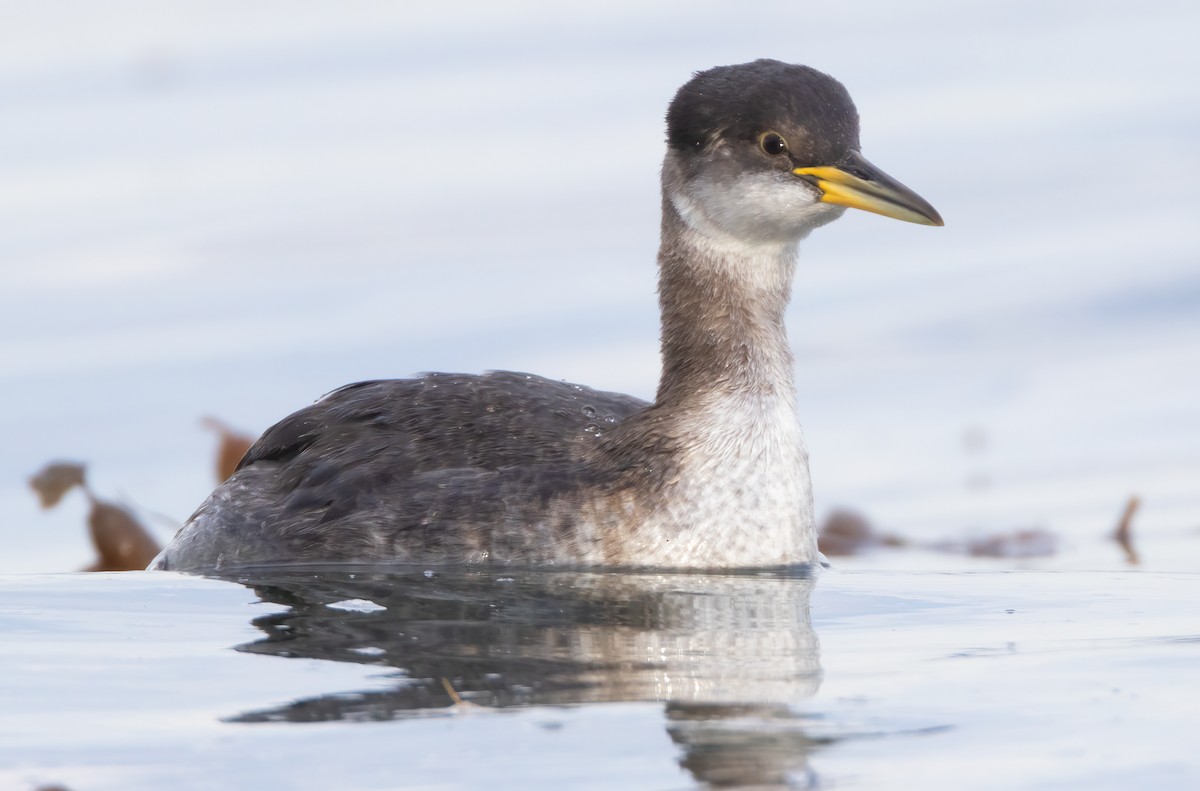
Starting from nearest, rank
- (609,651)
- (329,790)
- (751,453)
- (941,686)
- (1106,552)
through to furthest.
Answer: (329,790), (941,686), (609,651), (751,453), (1106,552)

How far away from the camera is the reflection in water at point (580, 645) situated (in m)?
5.88

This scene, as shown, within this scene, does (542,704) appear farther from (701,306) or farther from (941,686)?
(701,306)

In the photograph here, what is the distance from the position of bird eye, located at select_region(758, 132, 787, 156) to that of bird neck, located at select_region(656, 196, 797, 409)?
0.49 meters

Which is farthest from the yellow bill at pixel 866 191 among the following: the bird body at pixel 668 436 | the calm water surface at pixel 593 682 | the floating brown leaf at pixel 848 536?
the floating brown leaf at pixel 848 536

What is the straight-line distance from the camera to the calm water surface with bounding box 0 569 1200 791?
215 inches

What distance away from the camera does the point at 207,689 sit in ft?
21.0

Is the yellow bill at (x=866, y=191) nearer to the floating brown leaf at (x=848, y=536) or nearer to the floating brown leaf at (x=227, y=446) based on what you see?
the floating brown leaf at (x=848, y=536)

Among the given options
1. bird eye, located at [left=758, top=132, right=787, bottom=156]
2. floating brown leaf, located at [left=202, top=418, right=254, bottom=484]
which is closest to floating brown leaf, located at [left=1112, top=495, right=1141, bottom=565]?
bird eye, located at [left=758, top=132, right=787, bottom=156]

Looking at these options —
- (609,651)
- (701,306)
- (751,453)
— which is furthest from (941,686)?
(701,306)

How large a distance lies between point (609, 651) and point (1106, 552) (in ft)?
15.3

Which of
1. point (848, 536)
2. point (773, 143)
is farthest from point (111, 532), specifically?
point (773, 143)

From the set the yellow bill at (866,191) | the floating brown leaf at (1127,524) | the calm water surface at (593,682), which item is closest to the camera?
the calm water surface at (593,682)

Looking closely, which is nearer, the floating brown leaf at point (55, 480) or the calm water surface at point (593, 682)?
the calm water surface at point (593, 682)

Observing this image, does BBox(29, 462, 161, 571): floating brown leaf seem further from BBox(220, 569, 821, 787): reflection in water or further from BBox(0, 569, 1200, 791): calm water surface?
BBox(0, 569, 1200, 791): calm water surface
